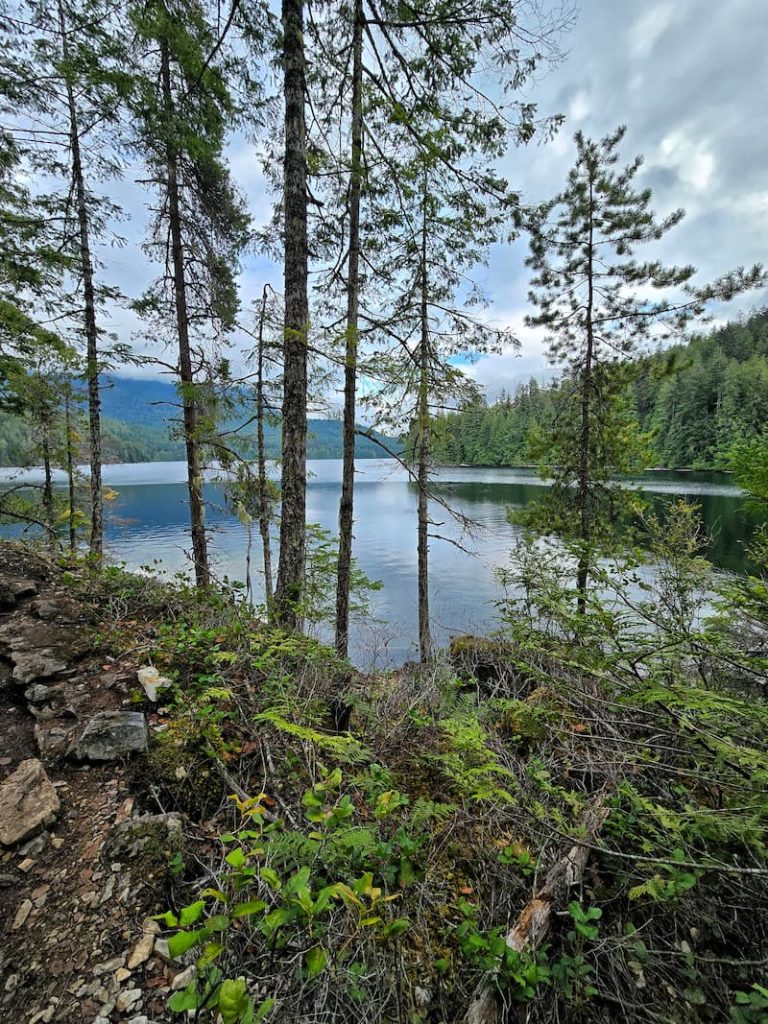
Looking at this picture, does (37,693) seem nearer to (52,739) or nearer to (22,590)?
(52,739)

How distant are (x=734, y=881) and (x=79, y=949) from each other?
2.53m

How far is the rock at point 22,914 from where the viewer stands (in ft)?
4.69

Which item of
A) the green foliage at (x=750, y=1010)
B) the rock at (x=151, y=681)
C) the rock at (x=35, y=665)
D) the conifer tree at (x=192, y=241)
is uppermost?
the conifer tree at (x=192, y=241)

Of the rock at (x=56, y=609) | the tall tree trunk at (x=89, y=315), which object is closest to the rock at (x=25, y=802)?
the rock at (x=56, y=609)

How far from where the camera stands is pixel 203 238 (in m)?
7.16

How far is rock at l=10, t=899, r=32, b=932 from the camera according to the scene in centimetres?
143

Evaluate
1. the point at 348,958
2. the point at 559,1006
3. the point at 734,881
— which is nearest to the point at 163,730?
the point at 348,958

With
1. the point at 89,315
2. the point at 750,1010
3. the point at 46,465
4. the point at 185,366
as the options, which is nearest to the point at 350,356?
the point at 185,366

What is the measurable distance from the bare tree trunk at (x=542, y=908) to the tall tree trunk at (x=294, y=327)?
281 cm

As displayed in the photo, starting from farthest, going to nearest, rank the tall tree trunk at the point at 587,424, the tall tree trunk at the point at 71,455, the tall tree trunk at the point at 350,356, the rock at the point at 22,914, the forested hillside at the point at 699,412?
1. the forested hillside at the point at 699,412
2. the tall tree trunk at the point at 71,455
3. the tall tree trunk at the point at 587,424
4. the tall tree trunk at the point at 350,356
5. the rock at the point at 22,914

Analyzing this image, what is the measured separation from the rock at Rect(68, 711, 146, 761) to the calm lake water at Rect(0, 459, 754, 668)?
2077 mm

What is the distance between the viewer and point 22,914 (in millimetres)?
1466

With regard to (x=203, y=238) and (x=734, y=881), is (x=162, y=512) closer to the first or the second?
(x=203, y=238)

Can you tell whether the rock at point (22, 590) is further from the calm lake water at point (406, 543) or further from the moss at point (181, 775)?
the moss at point (181, 775)
